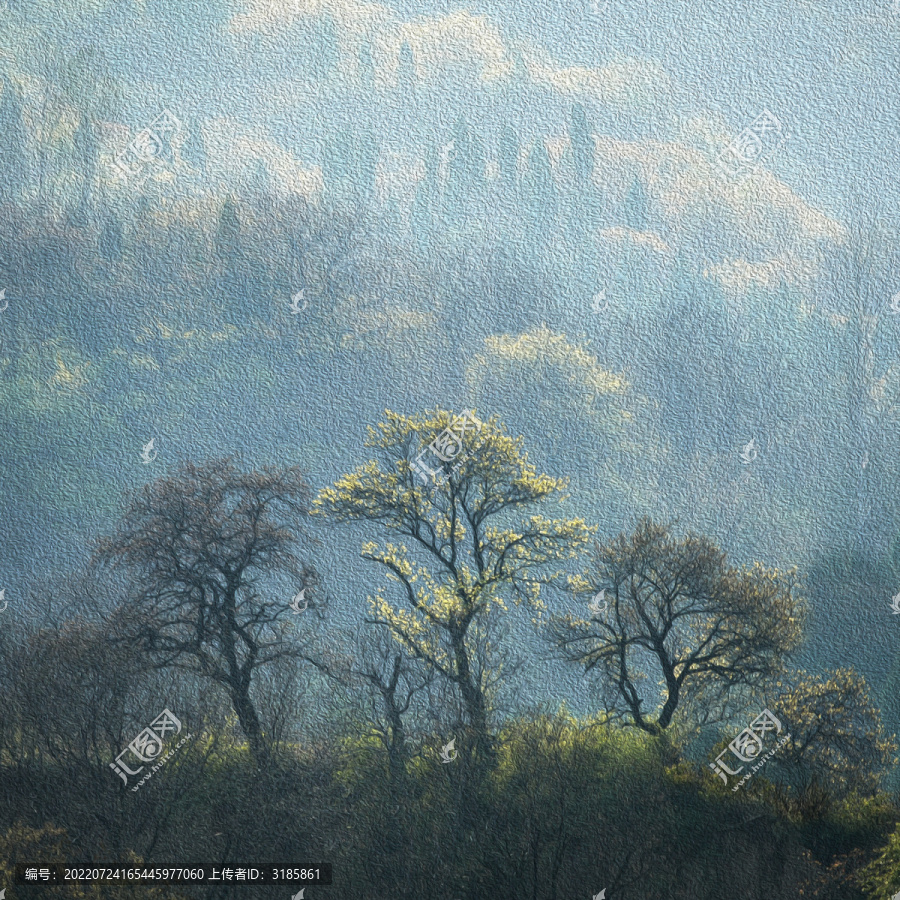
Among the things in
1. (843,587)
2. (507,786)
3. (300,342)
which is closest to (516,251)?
(300,342)

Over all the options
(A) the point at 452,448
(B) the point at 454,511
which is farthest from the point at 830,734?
(A) the point at 452,448

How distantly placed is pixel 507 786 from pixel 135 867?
457cm

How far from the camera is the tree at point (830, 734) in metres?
14.9

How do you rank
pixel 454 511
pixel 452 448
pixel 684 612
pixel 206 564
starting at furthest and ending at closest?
pixel 454 511, pixel 452 448, pixel 206 564, pixel 684 612

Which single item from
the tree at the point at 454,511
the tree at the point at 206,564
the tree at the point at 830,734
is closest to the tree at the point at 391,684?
the tree at the point at 454,511

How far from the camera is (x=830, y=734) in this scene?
15.2 metres

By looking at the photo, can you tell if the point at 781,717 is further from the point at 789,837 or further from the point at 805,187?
the point at 805,187

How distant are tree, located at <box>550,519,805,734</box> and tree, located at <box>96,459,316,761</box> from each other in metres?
4.37

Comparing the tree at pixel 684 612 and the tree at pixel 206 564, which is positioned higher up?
the tree at pixel 206 564

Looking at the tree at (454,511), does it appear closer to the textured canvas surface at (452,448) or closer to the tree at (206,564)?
the textured canvas surface at (452,448)

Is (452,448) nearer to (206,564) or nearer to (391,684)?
(391,684)

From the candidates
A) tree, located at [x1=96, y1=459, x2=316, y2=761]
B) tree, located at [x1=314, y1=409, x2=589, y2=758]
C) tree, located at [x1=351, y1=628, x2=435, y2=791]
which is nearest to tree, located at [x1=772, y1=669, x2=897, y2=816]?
tree, located at [x1=314, y1=409, x2=589, y2=758]

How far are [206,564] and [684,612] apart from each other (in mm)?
6689

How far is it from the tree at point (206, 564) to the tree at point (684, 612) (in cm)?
437
